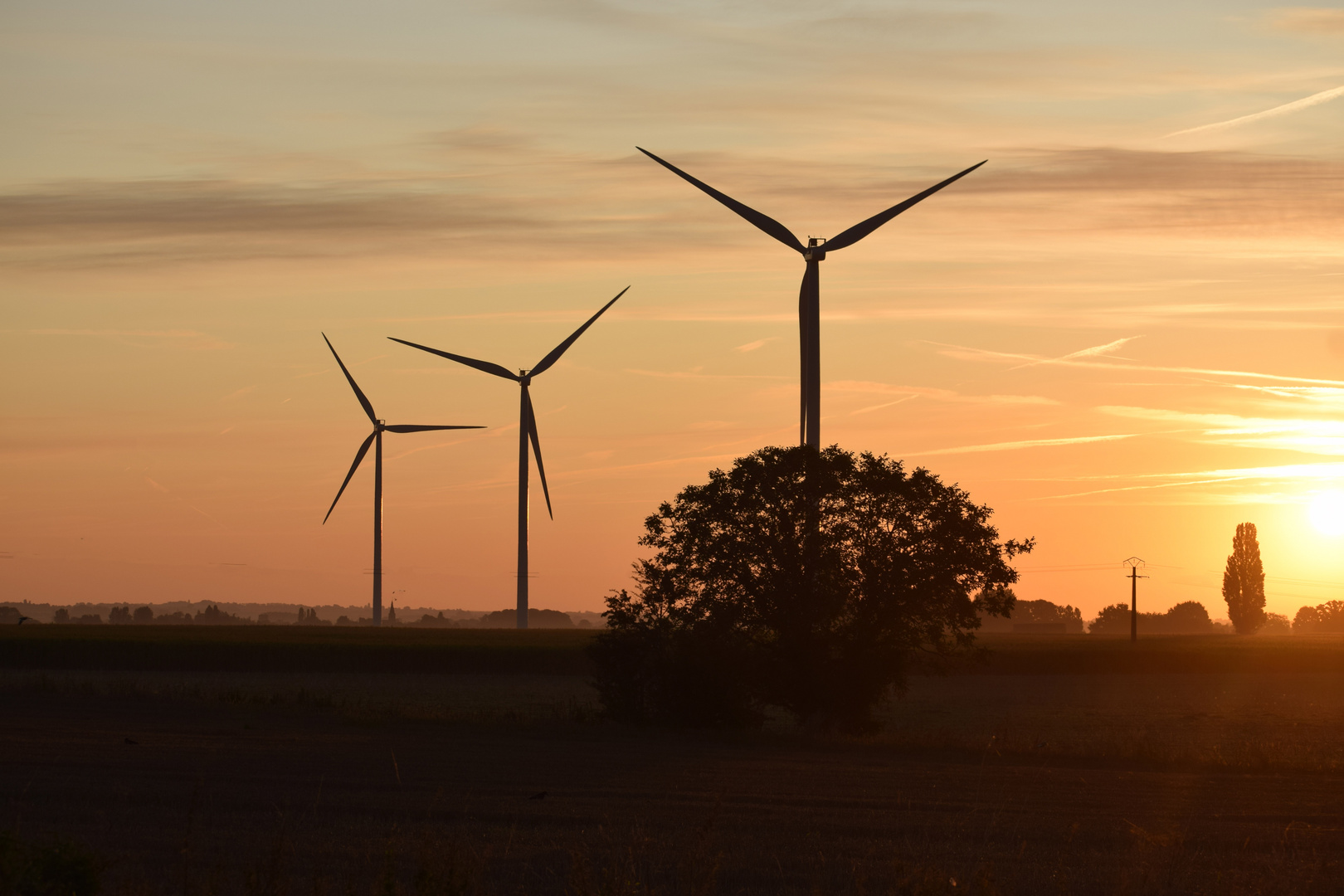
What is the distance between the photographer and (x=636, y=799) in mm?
31438

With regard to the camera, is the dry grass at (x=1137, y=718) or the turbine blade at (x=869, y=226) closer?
the dry grass at (x=1137, y=718)

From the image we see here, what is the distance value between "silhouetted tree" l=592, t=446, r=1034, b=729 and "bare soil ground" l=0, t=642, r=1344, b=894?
278cm

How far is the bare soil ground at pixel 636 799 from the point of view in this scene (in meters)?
20.4

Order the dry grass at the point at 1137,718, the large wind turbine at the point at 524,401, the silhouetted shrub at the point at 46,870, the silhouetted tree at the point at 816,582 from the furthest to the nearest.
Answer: the large wind turbine at the point at 524,401, the silhouetted tree at the point at 816,582, the dry grass at the point at 1137,718, the silhouetted shrub at the point at 46,870

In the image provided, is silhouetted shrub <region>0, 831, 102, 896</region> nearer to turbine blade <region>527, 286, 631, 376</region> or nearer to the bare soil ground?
the bare soil ground

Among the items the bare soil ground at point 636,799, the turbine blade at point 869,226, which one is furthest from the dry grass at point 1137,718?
the turbine blade at point 869,226

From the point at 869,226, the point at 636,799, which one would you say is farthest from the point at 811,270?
the point at 636,799

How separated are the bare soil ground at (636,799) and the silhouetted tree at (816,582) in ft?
9.11

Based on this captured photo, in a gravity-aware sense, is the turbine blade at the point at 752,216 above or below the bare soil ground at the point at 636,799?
above

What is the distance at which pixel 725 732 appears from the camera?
173 feet

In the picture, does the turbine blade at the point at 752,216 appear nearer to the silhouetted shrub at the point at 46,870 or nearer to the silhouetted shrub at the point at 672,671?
the silhouetted shrub at the point at 672,671

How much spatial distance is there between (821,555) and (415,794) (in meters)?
24.7

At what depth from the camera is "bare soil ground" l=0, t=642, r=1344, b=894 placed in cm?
2036

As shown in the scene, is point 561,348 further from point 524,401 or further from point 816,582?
point 816,582
